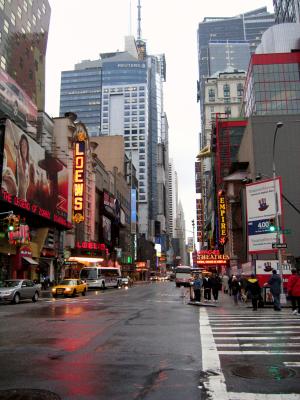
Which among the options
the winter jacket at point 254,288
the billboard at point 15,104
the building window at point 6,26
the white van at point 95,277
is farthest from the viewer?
the building window at point 6,26

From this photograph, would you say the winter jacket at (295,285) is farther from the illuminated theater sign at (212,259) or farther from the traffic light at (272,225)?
the illuminated theater sign at (212,259)

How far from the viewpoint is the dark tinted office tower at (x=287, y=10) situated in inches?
3852

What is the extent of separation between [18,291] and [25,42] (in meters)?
72.1

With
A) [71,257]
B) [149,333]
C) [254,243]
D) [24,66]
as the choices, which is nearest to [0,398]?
[149,333]

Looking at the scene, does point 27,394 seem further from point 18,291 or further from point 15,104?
point 15,104

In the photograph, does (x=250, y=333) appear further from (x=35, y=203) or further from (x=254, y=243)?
(x=35, y=203)

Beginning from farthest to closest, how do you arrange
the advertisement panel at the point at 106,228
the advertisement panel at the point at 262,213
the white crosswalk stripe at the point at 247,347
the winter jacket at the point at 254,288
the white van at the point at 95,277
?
the advertisement panel at the point at 106,228, the white van at the point at 95,277, the advertisement panel at the point at 262,213, the winter jacket at the point at 254,288, the white crosswalk stripe at the point at 247,347

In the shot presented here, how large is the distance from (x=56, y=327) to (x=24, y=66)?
82.0 meters

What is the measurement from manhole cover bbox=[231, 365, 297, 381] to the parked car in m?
22.1

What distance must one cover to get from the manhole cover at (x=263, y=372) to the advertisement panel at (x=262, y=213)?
61.8 ft

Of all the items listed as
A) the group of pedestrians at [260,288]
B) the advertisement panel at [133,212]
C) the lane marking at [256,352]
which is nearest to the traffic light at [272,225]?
the group of pedestrians at [260,288]

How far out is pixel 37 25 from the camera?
94.9m

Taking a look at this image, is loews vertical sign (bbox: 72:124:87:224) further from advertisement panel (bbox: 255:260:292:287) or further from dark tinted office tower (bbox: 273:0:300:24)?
dark tinted office tower (bbox: 273:0:300:24)

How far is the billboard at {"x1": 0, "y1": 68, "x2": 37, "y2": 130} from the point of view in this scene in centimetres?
7212
